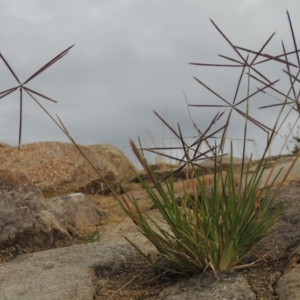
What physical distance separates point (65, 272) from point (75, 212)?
1535 mm

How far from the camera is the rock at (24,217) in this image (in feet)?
11.8

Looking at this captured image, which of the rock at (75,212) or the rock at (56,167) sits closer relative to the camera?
the rock at (75,212)

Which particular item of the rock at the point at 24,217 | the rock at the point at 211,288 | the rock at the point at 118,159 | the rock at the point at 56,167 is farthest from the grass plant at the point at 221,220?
the rock at the point at 118,159

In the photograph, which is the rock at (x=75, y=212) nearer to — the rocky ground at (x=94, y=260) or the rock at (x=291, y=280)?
the rocky ground at (x=94, y=260)

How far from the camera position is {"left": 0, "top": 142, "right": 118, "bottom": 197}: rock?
5387 mm

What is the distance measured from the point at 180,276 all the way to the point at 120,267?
405 millimetres

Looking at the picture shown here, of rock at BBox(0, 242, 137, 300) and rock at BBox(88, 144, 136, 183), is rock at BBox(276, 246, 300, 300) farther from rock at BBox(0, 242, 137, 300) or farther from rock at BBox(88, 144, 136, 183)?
rock at BBox(88, 144, 136, 183)

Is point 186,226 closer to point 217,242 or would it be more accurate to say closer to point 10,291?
point 217,242

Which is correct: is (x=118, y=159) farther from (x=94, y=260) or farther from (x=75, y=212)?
(x=94, y=260)

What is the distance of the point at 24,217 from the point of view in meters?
3.71

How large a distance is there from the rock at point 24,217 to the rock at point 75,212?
0.22 meters

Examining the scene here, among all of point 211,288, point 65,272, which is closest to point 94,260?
point 65,272

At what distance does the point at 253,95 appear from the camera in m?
2.52

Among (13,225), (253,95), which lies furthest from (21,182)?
(253,95)
